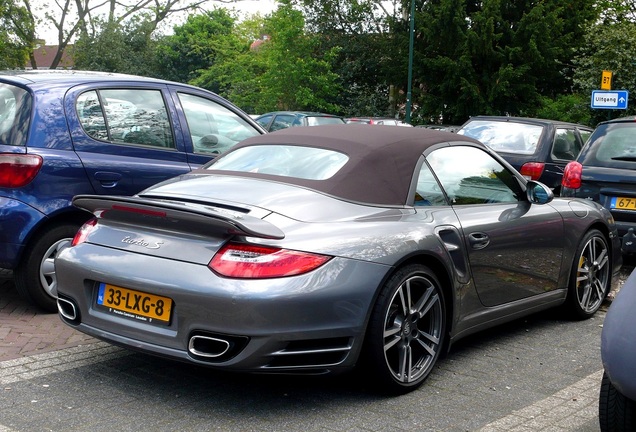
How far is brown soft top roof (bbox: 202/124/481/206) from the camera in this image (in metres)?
4.61

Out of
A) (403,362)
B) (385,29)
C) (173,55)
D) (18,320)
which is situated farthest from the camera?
(173,55)

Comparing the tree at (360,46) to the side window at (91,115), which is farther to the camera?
the tree at (360,46)

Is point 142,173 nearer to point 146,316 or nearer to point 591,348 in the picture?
point 146,316

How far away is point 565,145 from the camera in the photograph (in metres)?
11.6

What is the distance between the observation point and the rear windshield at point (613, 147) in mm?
8078

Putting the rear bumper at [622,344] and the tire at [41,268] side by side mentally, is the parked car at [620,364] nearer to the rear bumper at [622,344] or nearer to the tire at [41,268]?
the rear bumper at [622,344]

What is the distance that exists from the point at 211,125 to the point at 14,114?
1675mm

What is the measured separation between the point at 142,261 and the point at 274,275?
698mm

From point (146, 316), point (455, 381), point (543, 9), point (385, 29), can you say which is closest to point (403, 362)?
point (455, 381)

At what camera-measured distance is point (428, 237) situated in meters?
4.55

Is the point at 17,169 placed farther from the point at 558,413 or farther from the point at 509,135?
the point at 509,135

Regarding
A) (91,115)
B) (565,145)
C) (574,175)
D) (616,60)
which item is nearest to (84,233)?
(91,115)

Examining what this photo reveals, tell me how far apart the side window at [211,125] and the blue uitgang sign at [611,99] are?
468 inches

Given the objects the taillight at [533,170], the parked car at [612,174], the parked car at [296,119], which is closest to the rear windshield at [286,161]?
the parked car at [612,174]
